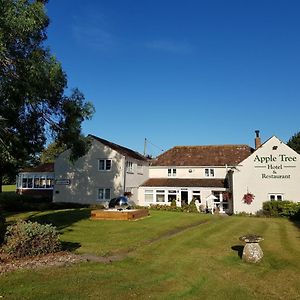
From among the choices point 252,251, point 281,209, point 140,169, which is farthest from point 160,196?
point 252,251

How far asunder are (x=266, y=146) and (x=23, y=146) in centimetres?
2464

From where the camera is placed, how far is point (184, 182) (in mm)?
44438

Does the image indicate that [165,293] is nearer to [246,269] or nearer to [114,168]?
[246,269]

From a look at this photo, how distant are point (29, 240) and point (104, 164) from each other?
30041 mm

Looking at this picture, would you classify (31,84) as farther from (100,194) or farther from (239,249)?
(100,194)

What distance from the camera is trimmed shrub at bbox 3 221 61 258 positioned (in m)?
12.2

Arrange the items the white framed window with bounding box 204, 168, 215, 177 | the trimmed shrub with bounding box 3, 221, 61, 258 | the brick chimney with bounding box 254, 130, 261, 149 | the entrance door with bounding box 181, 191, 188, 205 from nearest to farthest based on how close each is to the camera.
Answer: the trimmed shrub with bounding box 3, 221, 61, 258, the entrance door with bounding box 181, 191, 188, 205, the white framed window with bounding box 204, 168, 215, 177, the brick chimney with bounding box 254, 130, 261, 149

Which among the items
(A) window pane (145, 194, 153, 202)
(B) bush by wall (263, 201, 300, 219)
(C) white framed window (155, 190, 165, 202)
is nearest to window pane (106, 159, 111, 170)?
(A) window pane (145, 194, 153, 202)

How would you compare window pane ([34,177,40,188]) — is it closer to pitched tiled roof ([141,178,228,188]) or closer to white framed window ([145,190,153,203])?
pitched tiled roof ([141,178,228,188])

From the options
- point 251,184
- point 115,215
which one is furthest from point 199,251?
point 251,184

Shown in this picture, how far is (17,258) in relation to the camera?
39.6ft

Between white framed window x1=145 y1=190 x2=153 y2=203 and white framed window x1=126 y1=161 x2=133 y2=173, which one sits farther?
white framed window x1=145 y1=190 x2=153 y2=203

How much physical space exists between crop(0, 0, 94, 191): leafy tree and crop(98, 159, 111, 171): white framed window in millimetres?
20279

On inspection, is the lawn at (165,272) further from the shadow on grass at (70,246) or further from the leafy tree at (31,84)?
the leafy tree at (31,84)
